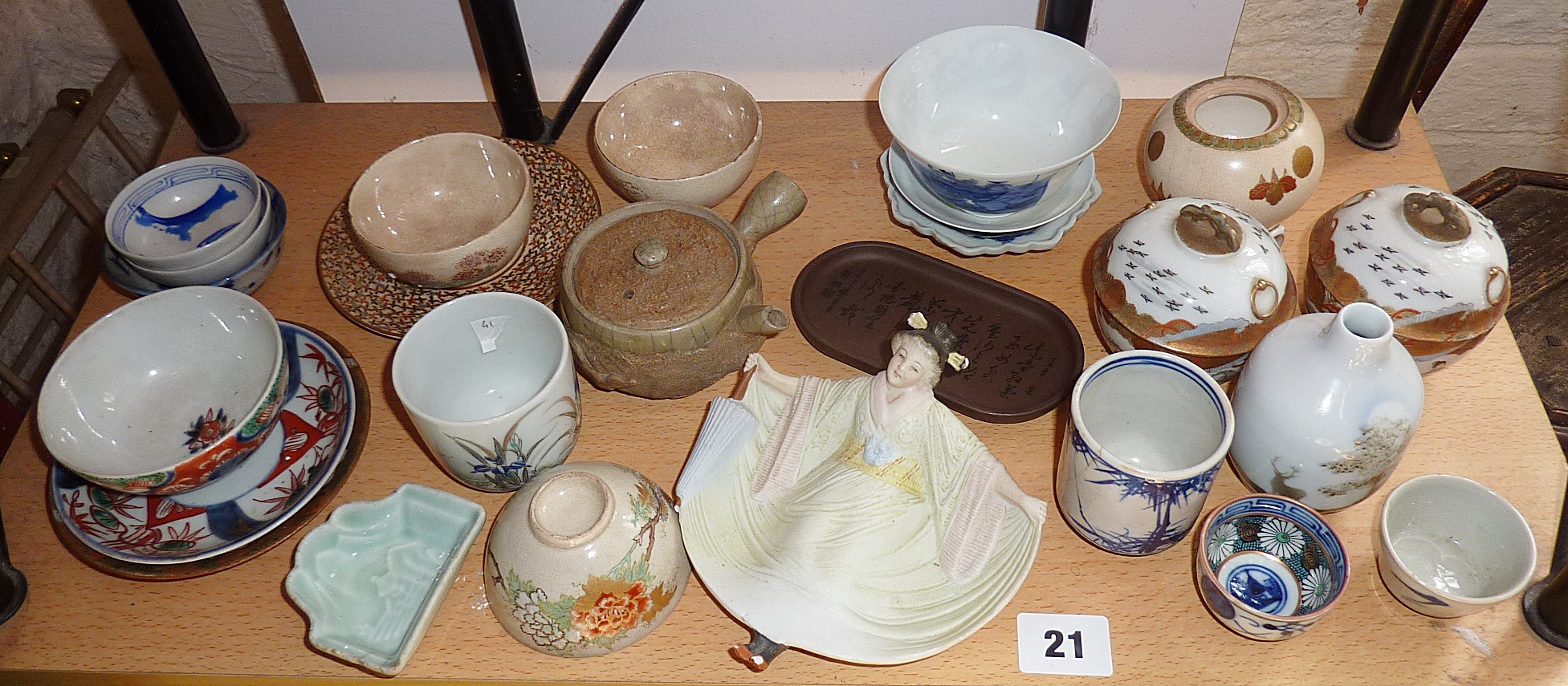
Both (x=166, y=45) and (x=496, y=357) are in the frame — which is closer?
(x=496, y=357)

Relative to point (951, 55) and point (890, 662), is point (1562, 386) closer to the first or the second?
point (951, 55)

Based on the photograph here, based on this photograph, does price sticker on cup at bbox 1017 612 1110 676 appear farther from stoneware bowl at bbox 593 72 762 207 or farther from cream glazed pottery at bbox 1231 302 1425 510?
Answer: stoneware bowl at bbox 593 72 762 207

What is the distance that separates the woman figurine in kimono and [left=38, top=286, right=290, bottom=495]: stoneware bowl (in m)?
0.43

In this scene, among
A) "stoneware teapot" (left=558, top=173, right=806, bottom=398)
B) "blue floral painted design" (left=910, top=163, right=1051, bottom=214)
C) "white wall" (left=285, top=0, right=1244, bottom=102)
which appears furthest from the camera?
"white wall" (left=285, top=0, right=1244, bottom=102)

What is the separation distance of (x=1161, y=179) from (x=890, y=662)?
60cm

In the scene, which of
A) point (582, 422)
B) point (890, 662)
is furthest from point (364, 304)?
point (890, 662)

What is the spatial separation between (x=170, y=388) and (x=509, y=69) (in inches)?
20.1

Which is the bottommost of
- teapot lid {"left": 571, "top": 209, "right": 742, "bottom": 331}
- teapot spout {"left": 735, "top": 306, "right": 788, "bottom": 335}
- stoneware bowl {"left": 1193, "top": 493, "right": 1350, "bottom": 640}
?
stoneware bowl {"left": 1193, "top": 493, "right": 1350, "bottom": 640}

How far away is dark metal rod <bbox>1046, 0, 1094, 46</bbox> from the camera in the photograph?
4.01 feet

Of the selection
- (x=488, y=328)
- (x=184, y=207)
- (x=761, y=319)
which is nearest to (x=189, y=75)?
(x=184, y=207)

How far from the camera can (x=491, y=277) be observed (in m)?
1.11

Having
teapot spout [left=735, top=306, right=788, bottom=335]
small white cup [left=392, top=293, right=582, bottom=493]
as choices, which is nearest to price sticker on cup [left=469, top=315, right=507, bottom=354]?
small white cup [left=392, top=293, right=582, bottom=493]

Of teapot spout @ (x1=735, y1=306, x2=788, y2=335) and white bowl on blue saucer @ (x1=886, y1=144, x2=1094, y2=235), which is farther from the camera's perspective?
white bowl on blue saucer @ (x1=886, y1=144, x2=1094, y2=235)

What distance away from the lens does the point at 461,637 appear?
96cm
